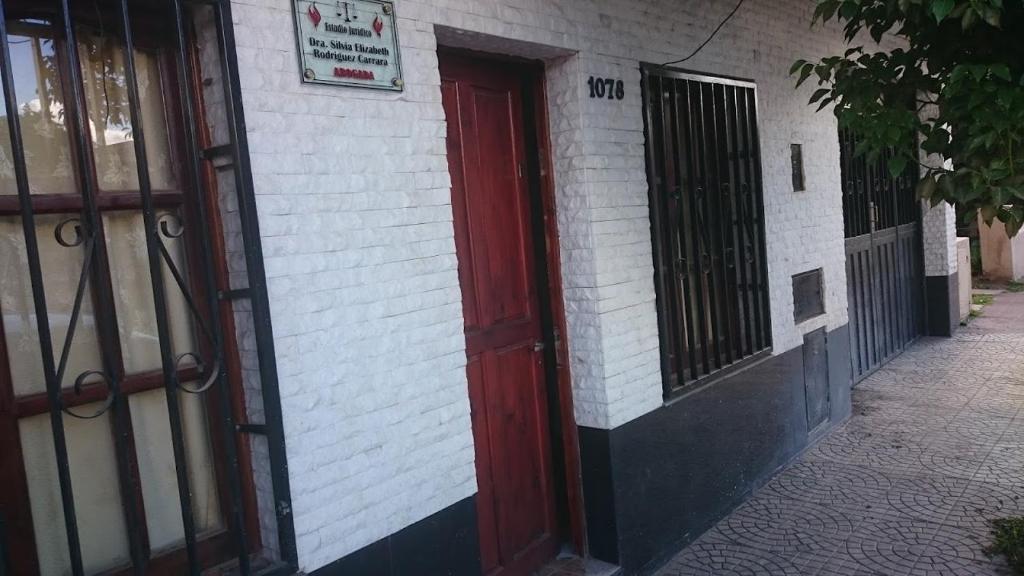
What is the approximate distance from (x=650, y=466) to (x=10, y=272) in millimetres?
3262

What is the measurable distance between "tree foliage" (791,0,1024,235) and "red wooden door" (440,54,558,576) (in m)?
1.51

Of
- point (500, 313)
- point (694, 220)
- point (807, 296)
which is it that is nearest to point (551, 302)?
point (500, 313)

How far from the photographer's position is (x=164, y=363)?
2.38 meters

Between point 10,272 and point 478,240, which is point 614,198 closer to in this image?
point 478,240

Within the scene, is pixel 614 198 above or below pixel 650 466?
above

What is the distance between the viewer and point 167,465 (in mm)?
2629

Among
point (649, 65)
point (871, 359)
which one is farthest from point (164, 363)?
point (871, 359)

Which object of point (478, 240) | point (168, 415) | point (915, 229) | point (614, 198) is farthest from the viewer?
point (915, 229)

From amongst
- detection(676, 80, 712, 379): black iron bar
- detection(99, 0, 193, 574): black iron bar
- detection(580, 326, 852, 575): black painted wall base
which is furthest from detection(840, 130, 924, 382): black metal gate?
detection(99, 0, 193, 574): black iron bar

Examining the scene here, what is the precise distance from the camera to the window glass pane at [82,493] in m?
2.31

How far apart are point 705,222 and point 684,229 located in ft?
0.98

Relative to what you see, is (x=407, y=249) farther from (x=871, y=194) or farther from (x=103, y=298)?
(x=871, y=194)

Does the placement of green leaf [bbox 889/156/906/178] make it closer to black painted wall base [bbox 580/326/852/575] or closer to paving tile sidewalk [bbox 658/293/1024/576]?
black painted wall base [bbox 580/326/852/575]

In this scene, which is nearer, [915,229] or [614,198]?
[614,198]
